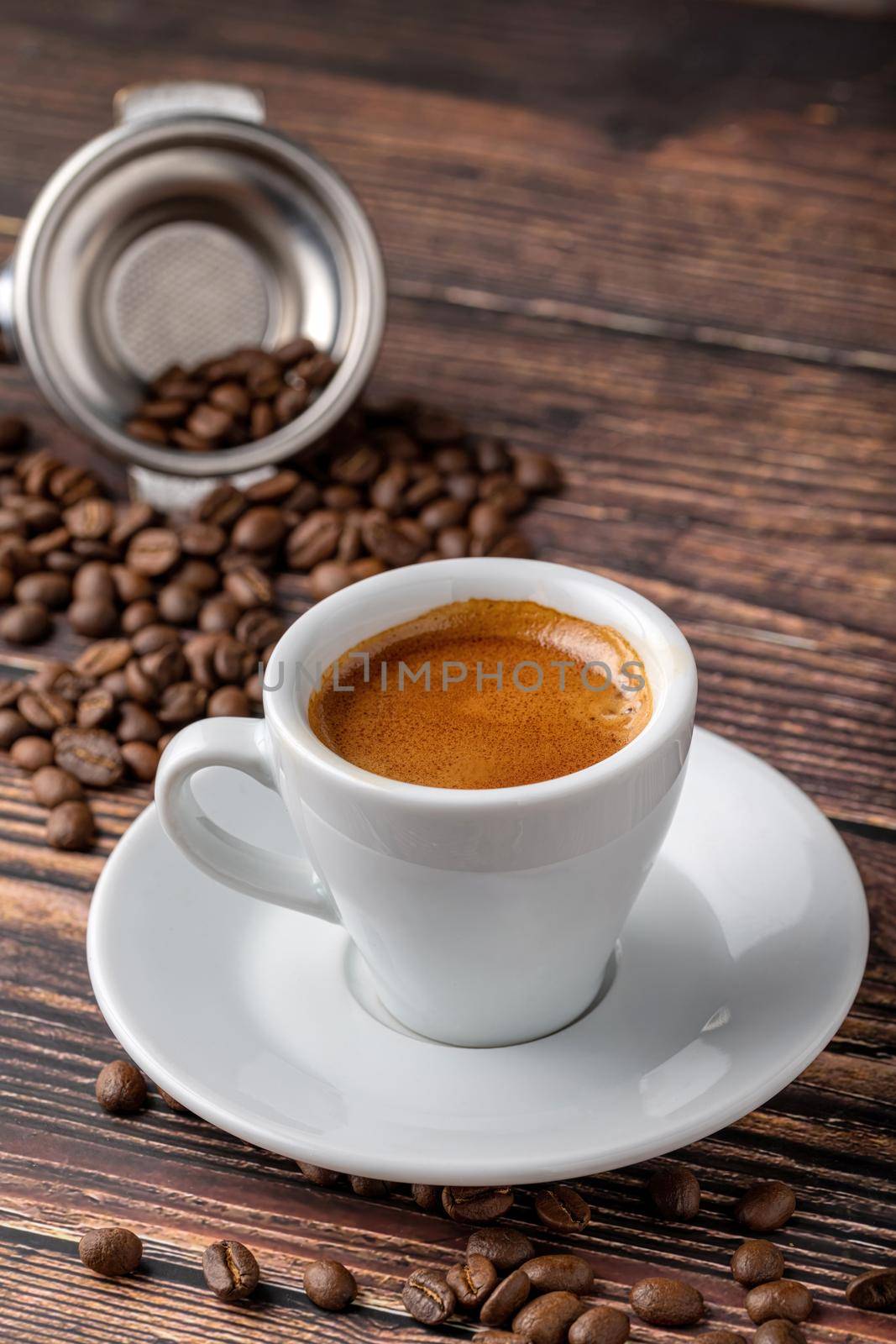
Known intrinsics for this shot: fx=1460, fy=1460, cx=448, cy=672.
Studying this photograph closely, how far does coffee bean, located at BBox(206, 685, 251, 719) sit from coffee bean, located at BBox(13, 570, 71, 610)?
10.2 inches

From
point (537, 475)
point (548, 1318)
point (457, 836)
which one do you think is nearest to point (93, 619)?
point (537, 475)

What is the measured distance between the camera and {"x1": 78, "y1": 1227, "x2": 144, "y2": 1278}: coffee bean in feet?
2.78

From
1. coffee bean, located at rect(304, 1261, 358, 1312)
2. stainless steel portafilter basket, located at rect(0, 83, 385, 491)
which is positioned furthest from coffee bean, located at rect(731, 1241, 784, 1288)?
stainless steel portafilter basket, located at rect(0, 83, 385, 491)

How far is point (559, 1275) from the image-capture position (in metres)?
0.84

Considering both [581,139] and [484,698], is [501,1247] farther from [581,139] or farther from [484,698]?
[581,139]

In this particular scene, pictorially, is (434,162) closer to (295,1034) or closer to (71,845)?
(71,845)

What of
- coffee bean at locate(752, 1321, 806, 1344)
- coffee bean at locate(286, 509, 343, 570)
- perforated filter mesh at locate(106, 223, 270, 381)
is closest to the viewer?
coffee bean at locate(752, 1321, 806, 1344)

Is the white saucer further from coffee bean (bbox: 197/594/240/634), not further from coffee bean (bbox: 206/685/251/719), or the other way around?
coffee bean (bbox: 197/594/240/634)

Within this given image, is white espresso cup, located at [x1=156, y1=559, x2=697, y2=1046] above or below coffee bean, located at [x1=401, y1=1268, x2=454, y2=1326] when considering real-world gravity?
above

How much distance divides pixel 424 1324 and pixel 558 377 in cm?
134

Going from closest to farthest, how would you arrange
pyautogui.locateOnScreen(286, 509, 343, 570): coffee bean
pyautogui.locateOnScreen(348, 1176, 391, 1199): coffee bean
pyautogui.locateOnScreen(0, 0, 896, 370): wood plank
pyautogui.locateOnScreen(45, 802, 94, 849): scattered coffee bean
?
pyautogui.locateOnScreen(348, 1176, 391, 1199): coffee bean, pyautogui.locateOnScreen(45, 802, 94, 849): scattered coffee bean, pyautogui.locateOnScreen(286, 509, 343, 570): coffee bean, pyautogui.locateOnScreen(0, 0, 896, 370): wood plank

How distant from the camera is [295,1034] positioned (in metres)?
0.90

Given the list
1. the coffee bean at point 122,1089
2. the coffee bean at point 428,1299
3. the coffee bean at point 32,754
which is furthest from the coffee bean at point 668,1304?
the coffee bean at point 32,754

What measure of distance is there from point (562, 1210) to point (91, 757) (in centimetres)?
61
